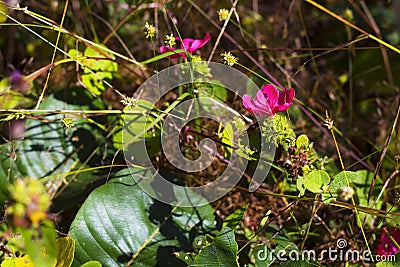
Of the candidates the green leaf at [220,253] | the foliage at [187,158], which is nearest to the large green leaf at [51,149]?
the foliage at [187,158]

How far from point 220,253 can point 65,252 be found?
218mm

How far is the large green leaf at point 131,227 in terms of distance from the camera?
0.81 metres

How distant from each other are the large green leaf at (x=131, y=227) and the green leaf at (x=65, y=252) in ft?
0.25

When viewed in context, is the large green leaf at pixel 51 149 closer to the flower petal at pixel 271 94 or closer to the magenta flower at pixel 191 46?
the magenta flower at pixel 191 46

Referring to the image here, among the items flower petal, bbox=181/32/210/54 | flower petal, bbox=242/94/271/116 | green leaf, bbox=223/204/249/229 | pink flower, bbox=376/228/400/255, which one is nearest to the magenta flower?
flower petal, bbox=181/32/210/54

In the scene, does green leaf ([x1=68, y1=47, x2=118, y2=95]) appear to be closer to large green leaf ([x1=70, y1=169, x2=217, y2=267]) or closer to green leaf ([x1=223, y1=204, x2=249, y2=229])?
large green leaf ([x1=70, y1=169, x2=217, y2=267])

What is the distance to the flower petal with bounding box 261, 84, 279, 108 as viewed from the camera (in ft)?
2.43

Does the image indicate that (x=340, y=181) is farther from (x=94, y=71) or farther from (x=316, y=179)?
(x=94, y=71)

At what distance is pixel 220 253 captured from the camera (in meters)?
0.69

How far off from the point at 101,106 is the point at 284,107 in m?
0.44

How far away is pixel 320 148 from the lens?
3.46 ft

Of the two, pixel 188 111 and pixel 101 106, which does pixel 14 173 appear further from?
pixel 188 111

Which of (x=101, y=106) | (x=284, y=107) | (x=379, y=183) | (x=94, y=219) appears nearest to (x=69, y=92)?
(x=101, y=106)

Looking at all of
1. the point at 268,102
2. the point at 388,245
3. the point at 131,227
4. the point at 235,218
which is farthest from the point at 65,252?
the point at 388,245
